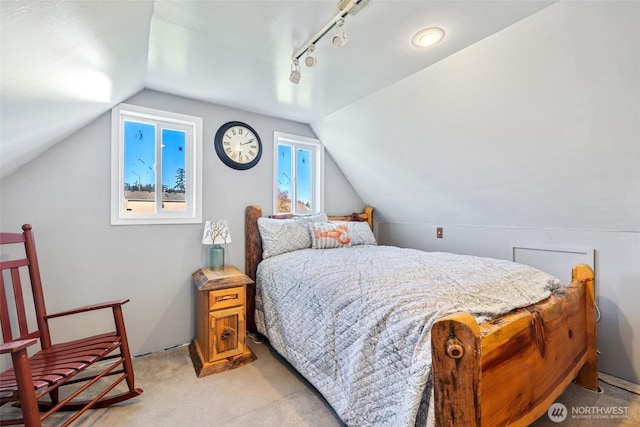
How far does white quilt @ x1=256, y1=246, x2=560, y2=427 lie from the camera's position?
1.11m

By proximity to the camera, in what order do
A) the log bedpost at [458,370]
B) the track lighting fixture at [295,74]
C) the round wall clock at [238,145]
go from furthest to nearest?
the round wall clock at [238,145] < the track lighting fixture at [295,74] < the log bedpost at [458,370]

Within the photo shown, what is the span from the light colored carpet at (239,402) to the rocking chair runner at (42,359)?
128 mm

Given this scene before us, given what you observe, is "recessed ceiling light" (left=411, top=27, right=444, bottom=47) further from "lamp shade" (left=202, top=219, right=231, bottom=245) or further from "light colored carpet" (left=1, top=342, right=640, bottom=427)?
"light colored carpet" (left=1, top=342, right=640, bottom=427)

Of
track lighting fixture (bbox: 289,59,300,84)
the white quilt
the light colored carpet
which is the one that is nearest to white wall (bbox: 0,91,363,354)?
the light colored carpet

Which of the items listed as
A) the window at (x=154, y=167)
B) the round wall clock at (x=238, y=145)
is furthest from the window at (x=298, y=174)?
the window at (x=154, y=167)

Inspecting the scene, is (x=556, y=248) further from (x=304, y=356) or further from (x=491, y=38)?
(x=304, y=356)

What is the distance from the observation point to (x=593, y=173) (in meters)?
1.80

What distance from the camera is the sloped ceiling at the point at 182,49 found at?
3.35 feet

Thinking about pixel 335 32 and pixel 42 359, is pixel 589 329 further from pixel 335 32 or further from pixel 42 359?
pixel 42 359

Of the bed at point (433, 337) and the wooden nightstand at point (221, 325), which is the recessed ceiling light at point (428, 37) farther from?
the wooden nightstand at point (221, 325)

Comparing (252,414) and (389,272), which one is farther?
(389,272)

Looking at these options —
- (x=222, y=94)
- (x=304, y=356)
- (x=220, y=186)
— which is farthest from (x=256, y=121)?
(x=304, y=356)

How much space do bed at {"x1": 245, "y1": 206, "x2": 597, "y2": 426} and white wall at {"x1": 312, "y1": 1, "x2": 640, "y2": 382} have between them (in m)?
0.62

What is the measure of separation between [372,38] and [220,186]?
1782 mm
